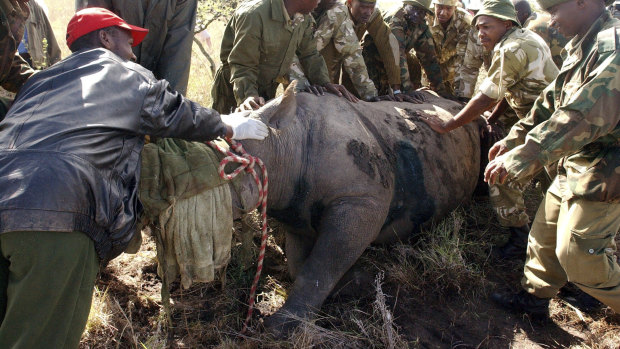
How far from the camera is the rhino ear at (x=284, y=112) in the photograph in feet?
11.5

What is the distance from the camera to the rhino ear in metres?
3.52

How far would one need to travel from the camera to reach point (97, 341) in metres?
3.16

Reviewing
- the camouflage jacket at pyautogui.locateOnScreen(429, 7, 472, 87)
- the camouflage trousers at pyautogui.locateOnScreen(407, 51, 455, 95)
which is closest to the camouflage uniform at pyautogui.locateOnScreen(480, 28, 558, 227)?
the camouflage jacket at pyautogui.locateOnScreen(429, 7, 472, 87)

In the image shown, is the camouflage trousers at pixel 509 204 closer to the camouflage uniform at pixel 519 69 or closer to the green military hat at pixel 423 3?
the camouflage uniform at pixel 519 69

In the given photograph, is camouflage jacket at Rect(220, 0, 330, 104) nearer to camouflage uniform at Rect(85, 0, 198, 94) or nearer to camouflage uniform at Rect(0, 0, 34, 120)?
camouflage uniform at Rect(85, 0, 198, 94)

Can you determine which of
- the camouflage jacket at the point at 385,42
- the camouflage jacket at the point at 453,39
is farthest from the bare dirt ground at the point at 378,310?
the camouflage jacket at the point at 453,39

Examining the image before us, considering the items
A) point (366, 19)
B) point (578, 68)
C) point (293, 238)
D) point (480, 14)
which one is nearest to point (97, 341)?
point (293, 238)

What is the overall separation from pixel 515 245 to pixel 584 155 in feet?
4.90

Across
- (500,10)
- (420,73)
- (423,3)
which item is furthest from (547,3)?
(420,73)

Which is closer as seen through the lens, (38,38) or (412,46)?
(38,38)

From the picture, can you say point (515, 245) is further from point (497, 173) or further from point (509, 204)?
point (497, 173)

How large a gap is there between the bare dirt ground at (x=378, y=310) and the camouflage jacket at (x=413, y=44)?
2.89 meters

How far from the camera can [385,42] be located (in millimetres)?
6391

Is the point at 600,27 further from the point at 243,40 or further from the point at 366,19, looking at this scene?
the point at 366,19
